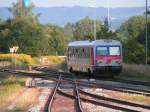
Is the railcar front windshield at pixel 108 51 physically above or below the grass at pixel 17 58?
above

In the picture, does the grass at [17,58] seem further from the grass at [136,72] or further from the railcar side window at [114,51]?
the railcar side window at [114,51]

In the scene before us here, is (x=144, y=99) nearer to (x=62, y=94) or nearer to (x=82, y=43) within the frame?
(x=62, y=94)

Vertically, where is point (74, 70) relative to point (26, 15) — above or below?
below

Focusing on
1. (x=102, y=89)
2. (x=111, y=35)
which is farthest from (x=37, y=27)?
(x=102, y=89)

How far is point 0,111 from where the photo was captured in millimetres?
18312

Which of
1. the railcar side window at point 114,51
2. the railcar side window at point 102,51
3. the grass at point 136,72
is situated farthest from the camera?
the grass at point 136,72

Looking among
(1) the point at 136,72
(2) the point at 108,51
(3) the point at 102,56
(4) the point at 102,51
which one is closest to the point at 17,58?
(1) the point at 136,72

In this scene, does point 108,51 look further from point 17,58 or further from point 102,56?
point 17,58

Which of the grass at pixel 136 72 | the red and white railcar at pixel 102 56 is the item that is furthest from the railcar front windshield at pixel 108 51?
the grass at pixel 136 72

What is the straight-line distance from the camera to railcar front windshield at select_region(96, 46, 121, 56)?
4009cm

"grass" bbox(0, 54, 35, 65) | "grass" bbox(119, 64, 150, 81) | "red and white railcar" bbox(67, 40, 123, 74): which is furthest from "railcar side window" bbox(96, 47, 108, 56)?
"grass" bbox(0, 54, 35, 65)

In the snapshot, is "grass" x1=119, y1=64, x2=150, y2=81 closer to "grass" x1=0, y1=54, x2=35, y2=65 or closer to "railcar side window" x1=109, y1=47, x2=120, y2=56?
"railcar side window" x1=109, y1=47, x2=120, y2=56

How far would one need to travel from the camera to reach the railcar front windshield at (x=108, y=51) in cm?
4009

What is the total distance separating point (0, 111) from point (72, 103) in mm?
3470
